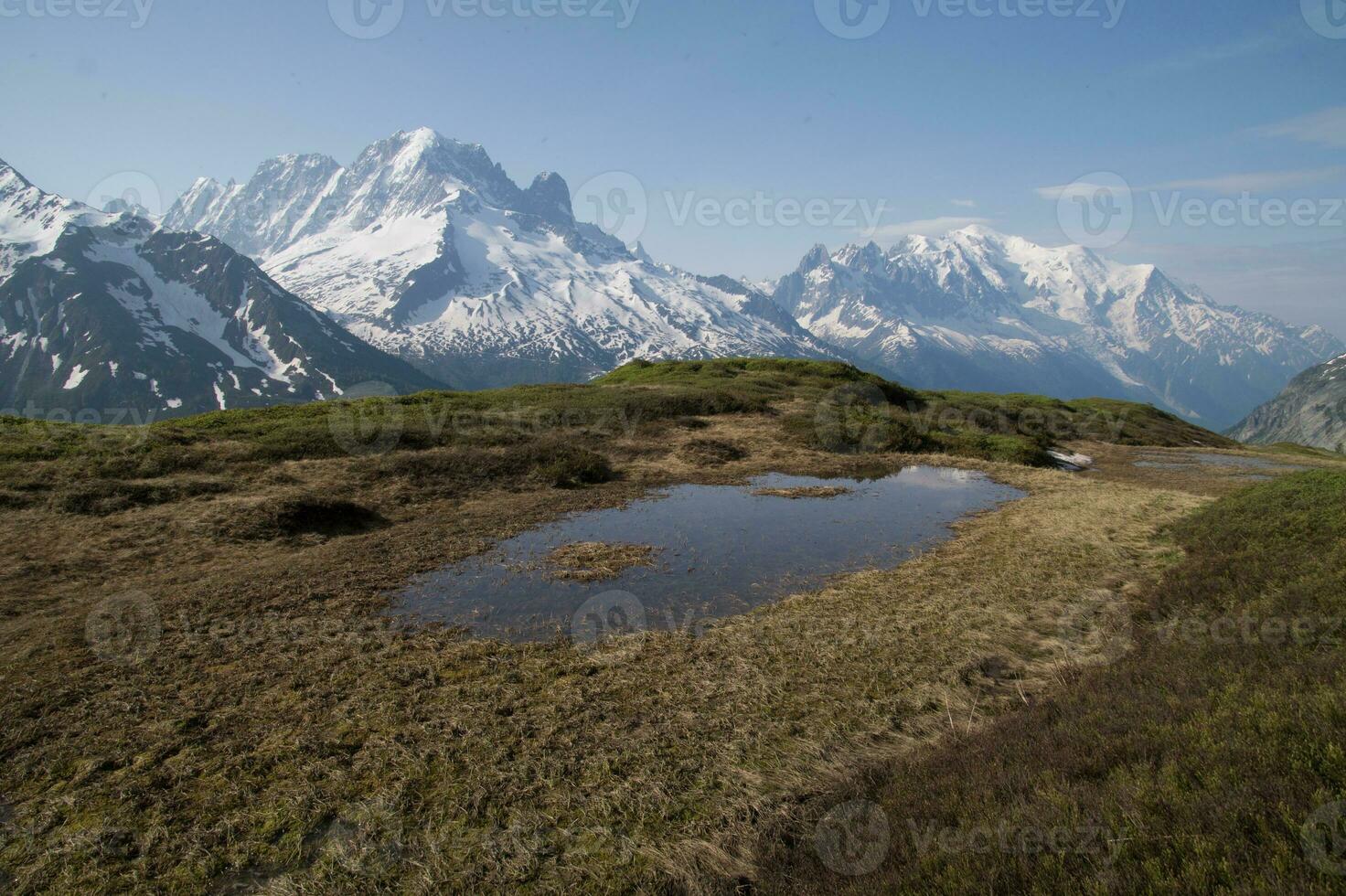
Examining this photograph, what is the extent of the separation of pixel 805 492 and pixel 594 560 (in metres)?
14.2

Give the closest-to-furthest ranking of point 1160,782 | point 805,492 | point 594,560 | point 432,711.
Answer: point 1160,782
point 432,711
point 594,560
point 805,492

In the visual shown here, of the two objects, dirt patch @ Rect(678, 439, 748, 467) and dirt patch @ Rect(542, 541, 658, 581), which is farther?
dirt patch @ Rect(678, 439, 748, 467)

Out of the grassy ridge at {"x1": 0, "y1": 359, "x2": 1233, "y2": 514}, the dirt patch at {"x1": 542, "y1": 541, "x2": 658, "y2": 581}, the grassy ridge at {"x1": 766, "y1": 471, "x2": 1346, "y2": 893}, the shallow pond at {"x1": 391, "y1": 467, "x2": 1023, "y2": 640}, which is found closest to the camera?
the grassy ridge at {"x1": 766, "y1": 471, "x2": 1346, "y2": 893}

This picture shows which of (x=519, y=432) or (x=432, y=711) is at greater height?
(x=519, y=432)

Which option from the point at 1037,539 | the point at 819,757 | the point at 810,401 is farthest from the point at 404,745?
the point at 810,401

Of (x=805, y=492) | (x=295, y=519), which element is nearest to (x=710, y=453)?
(x=805, y=492)

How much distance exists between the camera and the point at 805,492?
3148 cm

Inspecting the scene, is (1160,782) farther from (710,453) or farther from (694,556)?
(710,453)

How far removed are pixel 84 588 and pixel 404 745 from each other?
1332 centimetres

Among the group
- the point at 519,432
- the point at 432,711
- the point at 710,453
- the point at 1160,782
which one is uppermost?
the point at 519,432

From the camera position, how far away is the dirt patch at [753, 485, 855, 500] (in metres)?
30.8

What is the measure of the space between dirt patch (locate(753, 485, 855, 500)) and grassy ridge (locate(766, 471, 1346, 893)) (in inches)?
730

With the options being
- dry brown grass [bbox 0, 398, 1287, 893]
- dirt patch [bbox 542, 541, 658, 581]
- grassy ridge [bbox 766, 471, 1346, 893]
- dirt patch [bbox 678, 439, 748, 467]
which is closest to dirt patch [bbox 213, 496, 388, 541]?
dry brown grass [bbox 0, 398, 1287, 893]

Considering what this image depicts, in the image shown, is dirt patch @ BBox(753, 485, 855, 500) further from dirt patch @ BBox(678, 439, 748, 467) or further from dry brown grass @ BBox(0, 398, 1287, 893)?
dry brown grass @ BBox(0, 398, 1287, 893)
